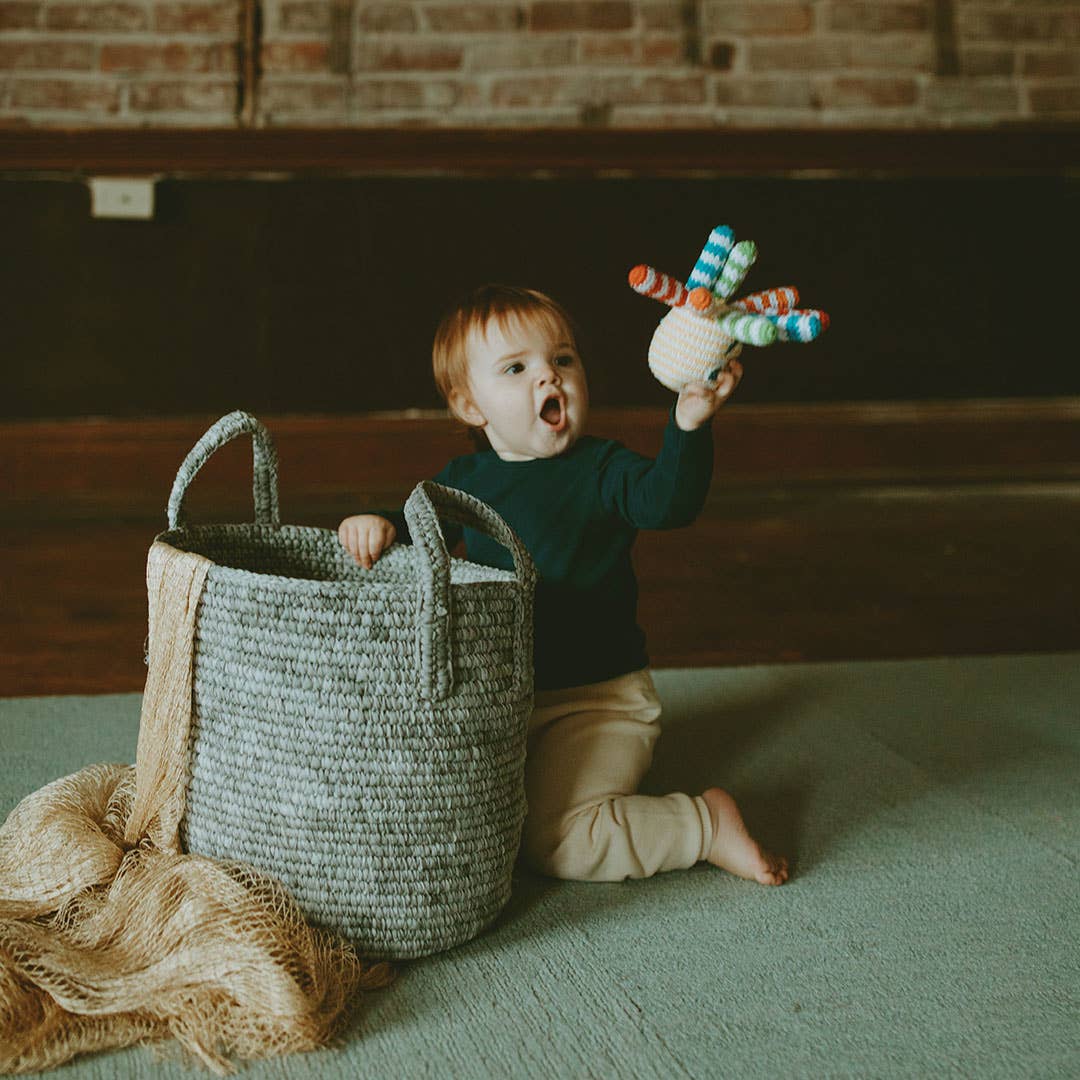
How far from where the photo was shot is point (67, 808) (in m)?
1.00

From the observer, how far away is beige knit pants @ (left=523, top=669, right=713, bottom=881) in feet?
3.41

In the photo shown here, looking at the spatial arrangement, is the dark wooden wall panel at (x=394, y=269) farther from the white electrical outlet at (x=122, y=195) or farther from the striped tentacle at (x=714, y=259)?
the striped tentacle at (x=714, y=259)

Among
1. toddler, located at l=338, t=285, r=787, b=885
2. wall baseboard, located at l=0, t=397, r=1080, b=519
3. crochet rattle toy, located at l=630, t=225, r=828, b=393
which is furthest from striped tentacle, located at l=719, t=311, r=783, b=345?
wall baseboard, located at l=0, t=397, r=1080, b=519

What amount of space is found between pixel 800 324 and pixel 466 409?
0.38 metres

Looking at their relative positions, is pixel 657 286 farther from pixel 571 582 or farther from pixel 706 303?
pixel 571 582

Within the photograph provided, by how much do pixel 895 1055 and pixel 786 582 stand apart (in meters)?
1.38

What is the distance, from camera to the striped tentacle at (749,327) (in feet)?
3.03

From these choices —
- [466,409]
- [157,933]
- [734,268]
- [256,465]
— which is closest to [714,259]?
[734,268]

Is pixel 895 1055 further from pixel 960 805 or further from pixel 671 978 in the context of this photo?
pixel 960 805

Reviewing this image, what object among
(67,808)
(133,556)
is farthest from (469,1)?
(67,808)

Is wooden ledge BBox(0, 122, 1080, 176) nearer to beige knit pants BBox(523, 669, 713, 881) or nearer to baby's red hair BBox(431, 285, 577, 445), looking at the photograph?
baby's red hair BBox(431, 285, 577, 445)

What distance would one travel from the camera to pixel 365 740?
86 centimetres

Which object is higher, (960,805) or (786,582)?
(786,582)

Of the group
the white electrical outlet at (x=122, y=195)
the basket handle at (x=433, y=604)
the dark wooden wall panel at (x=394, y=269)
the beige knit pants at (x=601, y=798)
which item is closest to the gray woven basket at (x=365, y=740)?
the basket handle at (x=433, y=604)
